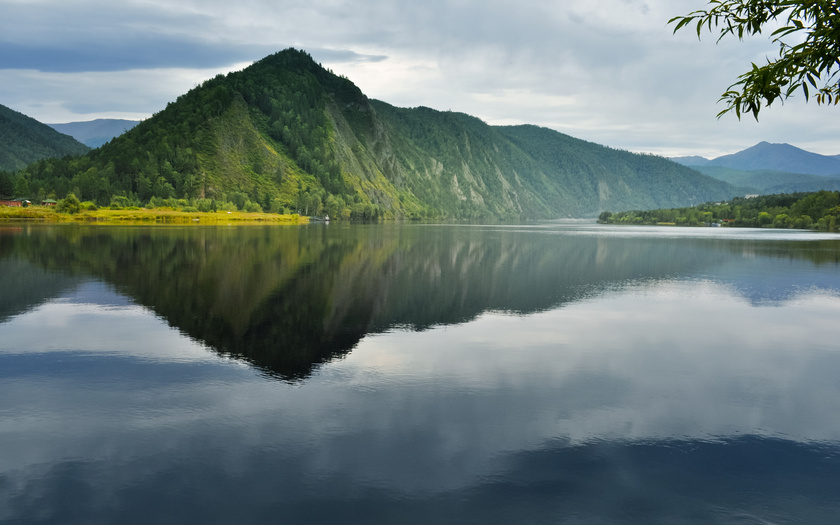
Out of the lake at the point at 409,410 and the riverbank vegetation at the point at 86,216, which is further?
the riverbank vegetation at the point at 86,216

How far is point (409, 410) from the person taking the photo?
578 inches

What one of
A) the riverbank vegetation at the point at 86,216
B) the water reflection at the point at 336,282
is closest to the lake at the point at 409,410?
the water reflection at the point at 336,282

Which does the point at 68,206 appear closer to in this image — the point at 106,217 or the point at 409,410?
the point at 106,217

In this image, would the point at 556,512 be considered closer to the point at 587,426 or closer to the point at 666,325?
the point at 587,426

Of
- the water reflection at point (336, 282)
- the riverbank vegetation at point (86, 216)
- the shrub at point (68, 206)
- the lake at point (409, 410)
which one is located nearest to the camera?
the lake at point (409, 410)

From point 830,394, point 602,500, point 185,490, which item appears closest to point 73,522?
point 185,490

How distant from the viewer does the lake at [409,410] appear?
1044cm

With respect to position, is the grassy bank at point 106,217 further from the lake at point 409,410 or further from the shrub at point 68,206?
the lake at point 409,410

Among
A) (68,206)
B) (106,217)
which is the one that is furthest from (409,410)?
(68,206)

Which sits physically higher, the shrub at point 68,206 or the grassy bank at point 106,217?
the shrub at point 68,206

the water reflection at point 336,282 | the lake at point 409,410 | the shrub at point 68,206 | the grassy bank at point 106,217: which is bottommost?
the lake at point 409,410

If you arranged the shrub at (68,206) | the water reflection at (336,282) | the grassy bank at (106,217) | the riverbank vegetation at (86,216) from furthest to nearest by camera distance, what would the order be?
the shrub at (68,206) < the riverbank vegetation at (86,216) < the grassy bank at (106,217) < the water reflection at (336,282)

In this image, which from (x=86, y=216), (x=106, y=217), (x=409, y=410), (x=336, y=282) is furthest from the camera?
(x=106, y=217)

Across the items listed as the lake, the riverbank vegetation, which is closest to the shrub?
the riverbank vegetation
